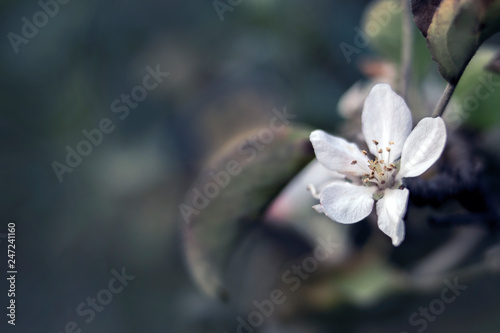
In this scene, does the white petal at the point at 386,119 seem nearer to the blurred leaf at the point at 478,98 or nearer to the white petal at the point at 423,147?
the white petal at the point at 423,147

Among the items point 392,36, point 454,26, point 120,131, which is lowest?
point 120,131

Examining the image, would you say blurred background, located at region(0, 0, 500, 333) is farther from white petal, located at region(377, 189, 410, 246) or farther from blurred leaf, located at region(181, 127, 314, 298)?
white petal, located at region(377, 189, 410, 246)

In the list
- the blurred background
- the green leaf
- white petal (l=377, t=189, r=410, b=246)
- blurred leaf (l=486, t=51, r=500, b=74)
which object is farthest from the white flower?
the blurred background

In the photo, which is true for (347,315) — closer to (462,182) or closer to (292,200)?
(292,200)

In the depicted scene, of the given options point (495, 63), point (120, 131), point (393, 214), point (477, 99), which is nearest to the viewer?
point (393, 214)

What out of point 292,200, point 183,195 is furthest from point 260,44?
point 292,200

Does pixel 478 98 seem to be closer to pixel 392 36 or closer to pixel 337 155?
pixel 392 36

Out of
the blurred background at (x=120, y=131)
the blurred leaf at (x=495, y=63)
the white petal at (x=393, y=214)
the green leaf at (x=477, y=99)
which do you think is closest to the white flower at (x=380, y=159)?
the white petal at (x=393, y=214)

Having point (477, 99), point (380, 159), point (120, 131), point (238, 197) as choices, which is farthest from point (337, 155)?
point (120, 131)
